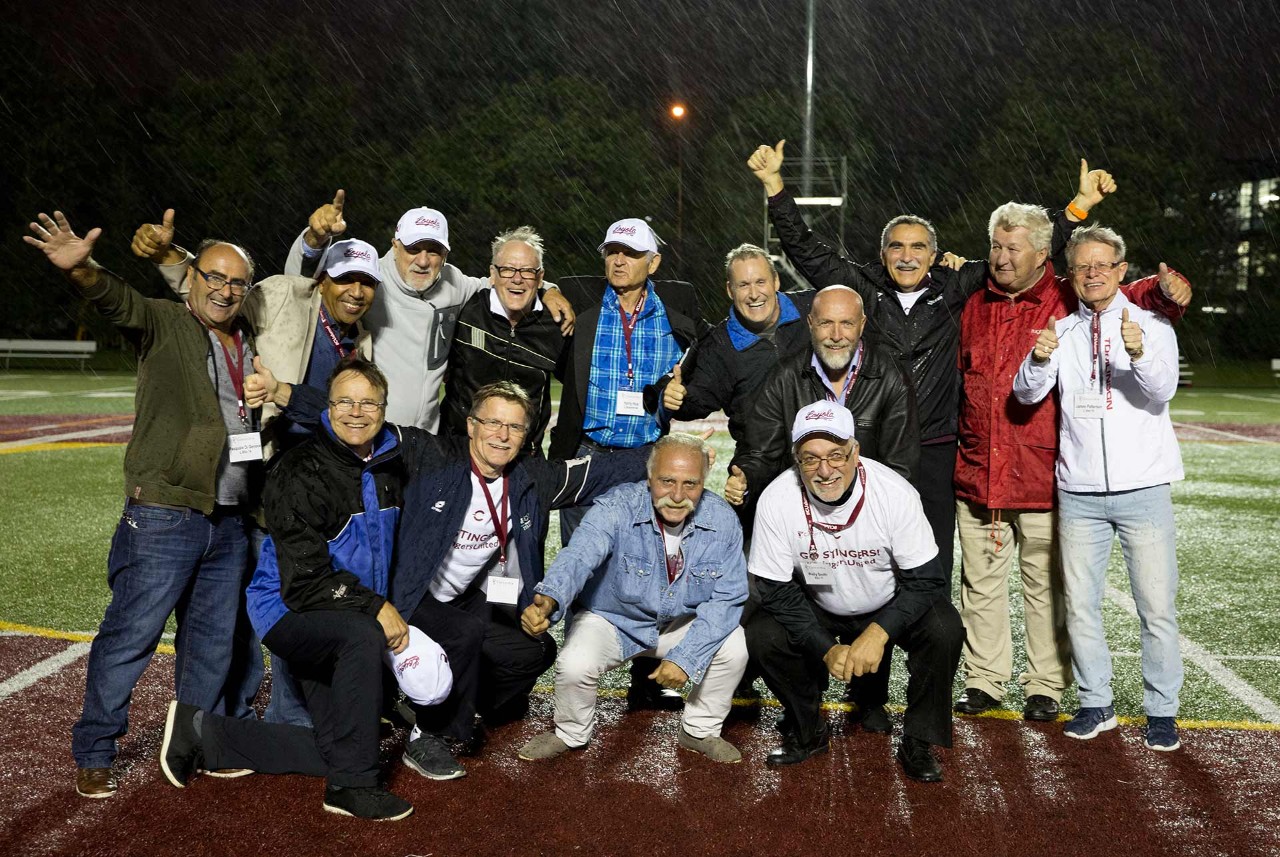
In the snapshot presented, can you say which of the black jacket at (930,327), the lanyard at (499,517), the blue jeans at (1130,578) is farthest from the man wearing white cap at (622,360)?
the blue jeans at (1130,578)

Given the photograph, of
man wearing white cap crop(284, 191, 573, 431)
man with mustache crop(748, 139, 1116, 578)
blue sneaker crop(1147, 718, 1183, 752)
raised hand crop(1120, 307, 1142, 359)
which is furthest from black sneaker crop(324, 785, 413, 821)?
raised hand crop(1120, 307, 1142, 359)

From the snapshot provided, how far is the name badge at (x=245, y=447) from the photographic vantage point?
436 centimetres

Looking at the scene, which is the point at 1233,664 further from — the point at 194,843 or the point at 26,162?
the point at 26,162

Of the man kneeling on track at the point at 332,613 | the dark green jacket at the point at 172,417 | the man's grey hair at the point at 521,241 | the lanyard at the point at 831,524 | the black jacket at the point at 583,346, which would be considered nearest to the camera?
the man kneeling on track at the point at 332,613

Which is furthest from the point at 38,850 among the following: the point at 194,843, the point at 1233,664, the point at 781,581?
the point at 1233,664

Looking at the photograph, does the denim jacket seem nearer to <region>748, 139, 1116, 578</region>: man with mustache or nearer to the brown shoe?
<region>748, 139, 1116, 578</region>: man with mustache

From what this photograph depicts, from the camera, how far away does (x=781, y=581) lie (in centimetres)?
472

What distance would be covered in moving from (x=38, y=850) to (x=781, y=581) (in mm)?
2802

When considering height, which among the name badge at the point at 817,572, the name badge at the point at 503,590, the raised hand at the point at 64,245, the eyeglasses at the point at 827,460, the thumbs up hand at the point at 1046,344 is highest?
the raised hand at the point at 64,245

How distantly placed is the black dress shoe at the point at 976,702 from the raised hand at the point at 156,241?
395 cm

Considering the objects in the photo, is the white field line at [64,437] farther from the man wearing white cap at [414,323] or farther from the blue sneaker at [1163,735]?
the blue sneaker at [1163,735]

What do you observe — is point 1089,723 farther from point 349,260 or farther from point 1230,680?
point 349,260

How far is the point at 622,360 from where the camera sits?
217 inches

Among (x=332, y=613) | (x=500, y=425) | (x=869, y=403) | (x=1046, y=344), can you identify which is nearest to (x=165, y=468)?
(x=332, y=613)
